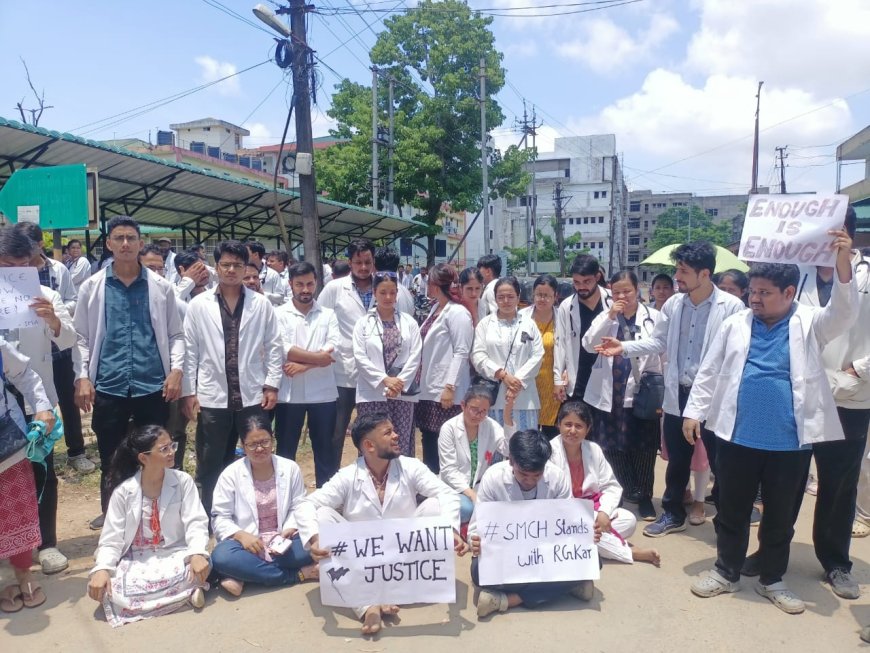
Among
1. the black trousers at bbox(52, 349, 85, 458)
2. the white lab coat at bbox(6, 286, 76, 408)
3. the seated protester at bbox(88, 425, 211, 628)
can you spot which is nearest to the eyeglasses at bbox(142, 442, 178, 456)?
the seated protester at bbox(88, 425, 211, 628)

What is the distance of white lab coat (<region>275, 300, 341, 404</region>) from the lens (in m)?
4.65

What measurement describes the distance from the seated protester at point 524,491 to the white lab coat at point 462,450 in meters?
0.58

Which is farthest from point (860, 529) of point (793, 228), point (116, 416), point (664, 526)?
point (116, 416)

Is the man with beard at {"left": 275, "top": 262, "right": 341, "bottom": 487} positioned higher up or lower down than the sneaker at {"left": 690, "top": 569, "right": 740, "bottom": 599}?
higher up

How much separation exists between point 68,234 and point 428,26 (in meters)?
15.4

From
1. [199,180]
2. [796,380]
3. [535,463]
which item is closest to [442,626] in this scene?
[535,463]

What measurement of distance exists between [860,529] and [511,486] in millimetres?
2710

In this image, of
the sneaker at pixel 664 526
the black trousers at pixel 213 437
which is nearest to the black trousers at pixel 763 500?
the sneaker at pixel 664 526

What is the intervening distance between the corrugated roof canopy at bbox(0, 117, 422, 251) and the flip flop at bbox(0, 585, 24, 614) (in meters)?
5.52

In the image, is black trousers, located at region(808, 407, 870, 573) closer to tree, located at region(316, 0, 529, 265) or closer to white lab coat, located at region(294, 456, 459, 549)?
white lab coat, located at region(294, 456, 459, 549)

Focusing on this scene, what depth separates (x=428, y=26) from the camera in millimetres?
25547

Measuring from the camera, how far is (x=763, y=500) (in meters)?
3.61

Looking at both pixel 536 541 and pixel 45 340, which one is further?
pixel 45 340

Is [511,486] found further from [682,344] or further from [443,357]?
[682,344]
